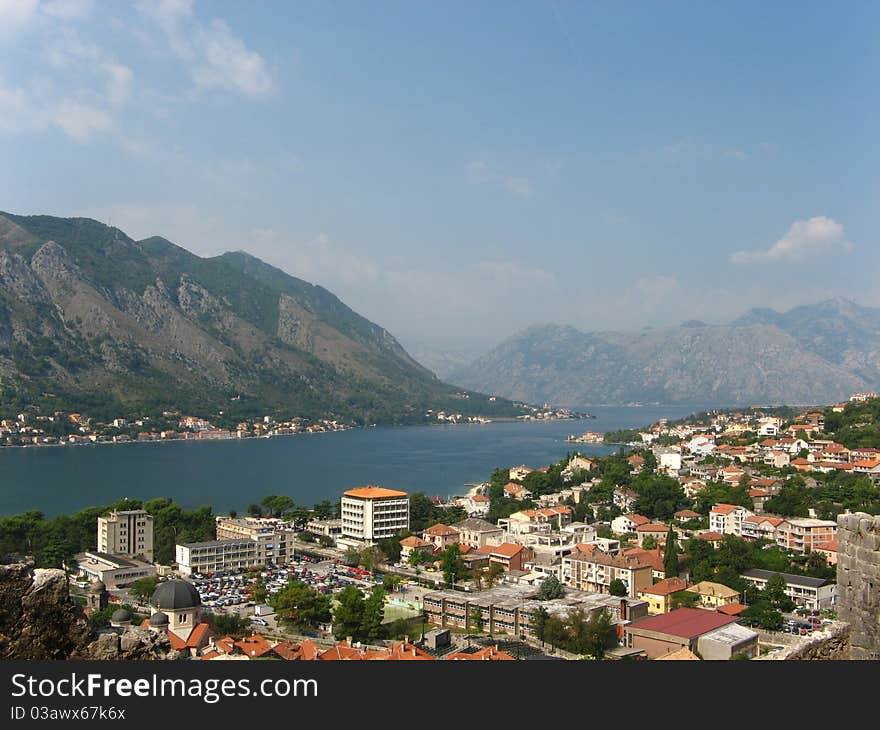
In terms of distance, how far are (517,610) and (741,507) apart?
8.87 meters

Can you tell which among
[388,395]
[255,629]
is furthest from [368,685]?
[388,395]

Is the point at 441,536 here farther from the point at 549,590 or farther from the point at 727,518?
the point at 727,518

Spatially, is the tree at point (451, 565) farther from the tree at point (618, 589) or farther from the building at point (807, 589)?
the building at point (807, 589)

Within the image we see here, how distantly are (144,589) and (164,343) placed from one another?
63.6 meters

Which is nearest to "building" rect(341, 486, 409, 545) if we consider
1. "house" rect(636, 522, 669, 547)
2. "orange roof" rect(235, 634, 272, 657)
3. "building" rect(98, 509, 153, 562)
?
"building" rect(98, 509, 153, 562)

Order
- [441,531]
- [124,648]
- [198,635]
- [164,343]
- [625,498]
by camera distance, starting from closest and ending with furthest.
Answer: [124,648] < [198,635] < [441,531] < [625,498] < [164,343]

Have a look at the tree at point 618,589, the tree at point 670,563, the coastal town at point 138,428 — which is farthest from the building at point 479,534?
the coastal town at point 138,428

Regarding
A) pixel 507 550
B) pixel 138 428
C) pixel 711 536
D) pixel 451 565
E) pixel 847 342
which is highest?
pixel 847 342

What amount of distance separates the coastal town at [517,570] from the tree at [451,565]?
51mm

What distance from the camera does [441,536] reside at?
62.3 ft

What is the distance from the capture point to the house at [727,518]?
1836 cm

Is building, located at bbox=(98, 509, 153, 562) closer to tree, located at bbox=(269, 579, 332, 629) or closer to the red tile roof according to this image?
tree, located at bbox=(269, 579, 332, 629)

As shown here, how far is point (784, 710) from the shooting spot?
177 cm

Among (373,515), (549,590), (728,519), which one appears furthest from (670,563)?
(373,515)
